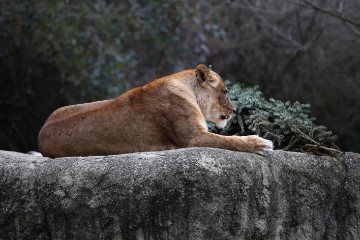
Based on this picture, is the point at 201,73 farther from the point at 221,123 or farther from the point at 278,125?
the point at 278,125

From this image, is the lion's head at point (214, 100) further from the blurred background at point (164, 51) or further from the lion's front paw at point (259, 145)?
the blurred background at point (164, 51)

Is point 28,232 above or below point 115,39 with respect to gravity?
above

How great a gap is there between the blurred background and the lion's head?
246 inches

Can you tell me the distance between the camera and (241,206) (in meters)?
5.17

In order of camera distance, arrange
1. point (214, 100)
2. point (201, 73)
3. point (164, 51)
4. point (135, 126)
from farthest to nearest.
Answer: point (164, 51) < point (214, 100) < point (201, 73) < point (135, 126)

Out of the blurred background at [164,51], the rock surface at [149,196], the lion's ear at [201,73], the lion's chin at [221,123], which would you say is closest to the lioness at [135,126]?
the lion's ear at [201,73]

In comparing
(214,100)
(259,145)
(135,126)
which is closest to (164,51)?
(214,100)

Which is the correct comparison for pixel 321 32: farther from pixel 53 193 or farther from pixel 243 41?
pixel 53 193

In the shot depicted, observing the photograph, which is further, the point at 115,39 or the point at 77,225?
the point at 115,39

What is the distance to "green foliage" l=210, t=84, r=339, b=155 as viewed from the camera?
6199mm

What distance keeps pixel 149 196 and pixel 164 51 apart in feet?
32.3

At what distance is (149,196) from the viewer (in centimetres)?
504

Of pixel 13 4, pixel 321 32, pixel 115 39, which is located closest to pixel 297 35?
pixel 321 32

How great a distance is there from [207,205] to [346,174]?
4.59 feet
